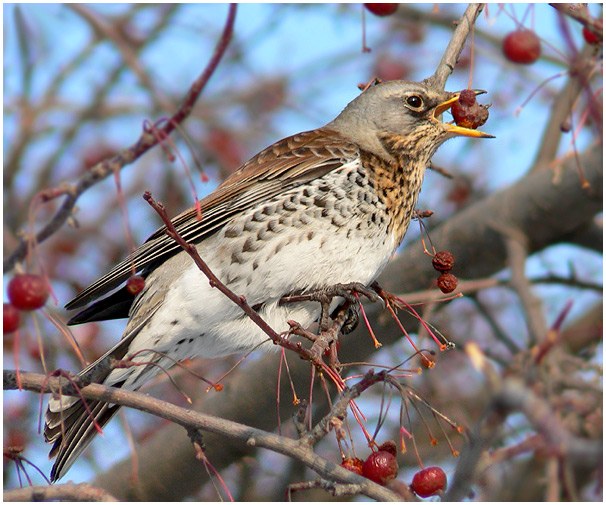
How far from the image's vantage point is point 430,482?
2.64 meters

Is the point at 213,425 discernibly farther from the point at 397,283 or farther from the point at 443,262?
the point at 397,283

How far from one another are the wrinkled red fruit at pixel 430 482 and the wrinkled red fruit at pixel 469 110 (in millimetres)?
1558

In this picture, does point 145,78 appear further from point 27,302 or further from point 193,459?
point 27,302

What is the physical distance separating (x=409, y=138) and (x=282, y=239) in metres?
0.84

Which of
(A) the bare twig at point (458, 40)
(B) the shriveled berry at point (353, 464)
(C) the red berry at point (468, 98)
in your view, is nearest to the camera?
(B) the shriveled berry at point (353, 464)

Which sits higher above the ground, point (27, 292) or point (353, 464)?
point (27, 292)

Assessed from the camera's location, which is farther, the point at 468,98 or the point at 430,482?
the point at 468,98

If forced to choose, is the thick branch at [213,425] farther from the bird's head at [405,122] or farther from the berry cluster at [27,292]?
the bird's head at [405,122]

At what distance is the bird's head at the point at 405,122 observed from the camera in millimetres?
3996

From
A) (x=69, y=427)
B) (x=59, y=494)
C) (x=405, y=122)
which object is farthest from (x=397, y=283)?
(x=59, y=494)

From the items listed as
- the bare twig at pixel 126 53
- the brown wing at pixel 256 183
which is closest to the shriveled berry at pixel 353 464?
the brown wing at pixel 256 183

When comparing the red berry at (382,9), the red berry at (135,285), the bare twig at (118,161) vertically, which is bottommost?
the red berry at (135,285)

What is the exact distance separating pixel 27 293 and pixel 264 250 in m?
1.34

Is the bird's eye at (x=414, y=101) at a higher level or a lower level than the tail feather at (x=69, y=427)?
higher
